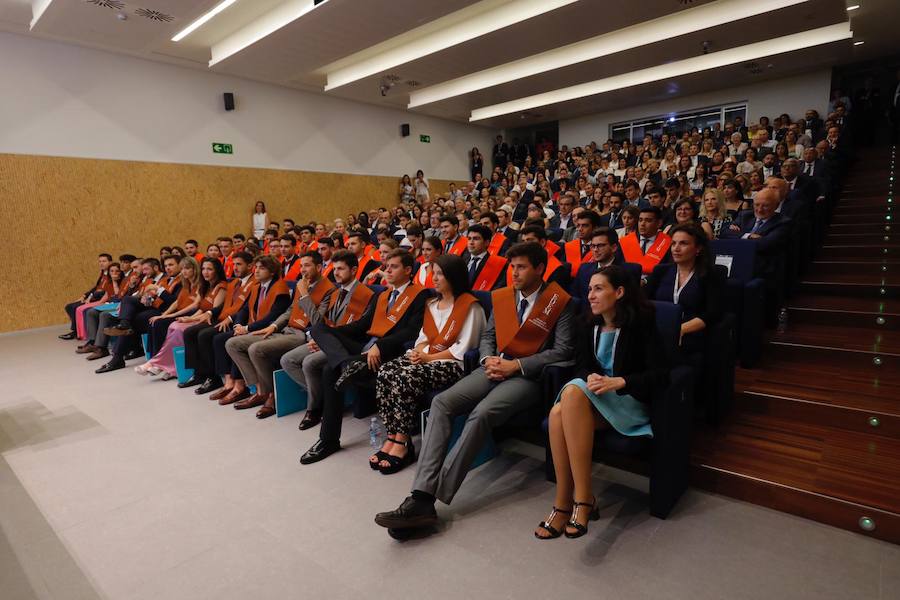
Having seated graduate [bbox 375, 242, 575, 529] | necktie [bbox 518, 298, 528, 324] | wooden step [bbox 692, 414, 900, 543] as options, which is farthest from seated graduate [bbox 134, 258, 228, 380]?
wooden step [bbox 692, 414, 900, 543]

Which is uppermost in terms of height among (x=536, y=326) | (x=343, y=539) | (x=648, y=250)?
(x=648, y=250)

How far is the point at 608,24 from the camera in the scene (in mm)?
6457

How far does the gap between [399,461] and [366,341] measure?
3.16 ft

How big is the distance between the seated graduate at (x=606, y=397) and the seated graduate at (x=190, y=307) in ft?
11.1

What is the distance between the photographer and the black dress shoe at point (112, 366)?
4652mm

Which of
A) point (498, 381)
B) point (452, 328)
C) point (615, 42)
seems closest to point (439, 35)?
point (615, 42)

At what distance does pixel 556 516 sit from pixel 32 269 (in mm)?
7864

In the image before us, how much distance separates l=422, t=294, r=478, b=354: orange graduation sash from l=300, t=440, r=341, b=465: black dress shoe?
0.76m

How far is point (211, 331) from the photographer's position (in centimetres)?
396

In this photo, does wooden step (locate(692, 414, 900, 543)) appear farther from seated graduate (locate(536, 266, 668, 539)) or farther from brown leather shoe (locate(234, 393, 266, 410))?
brown leather shoe (locate(234, 393, 266, 410))

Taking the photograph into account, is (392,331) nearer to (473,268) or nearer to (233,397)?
(473,268)

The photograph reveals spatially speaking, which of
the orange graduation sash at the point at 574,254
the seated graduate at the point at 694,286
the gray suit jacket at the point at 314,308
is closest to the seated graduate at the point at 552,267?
the orange graduation sash at the point at 574,254

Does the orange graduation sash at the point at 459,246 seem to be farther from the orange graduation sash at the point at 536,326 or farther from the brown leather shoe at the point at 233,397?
the orange graduation sash at the point at 536,326

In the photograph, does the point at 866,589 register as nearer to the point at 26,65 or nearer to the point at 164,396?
the point at 164,396
